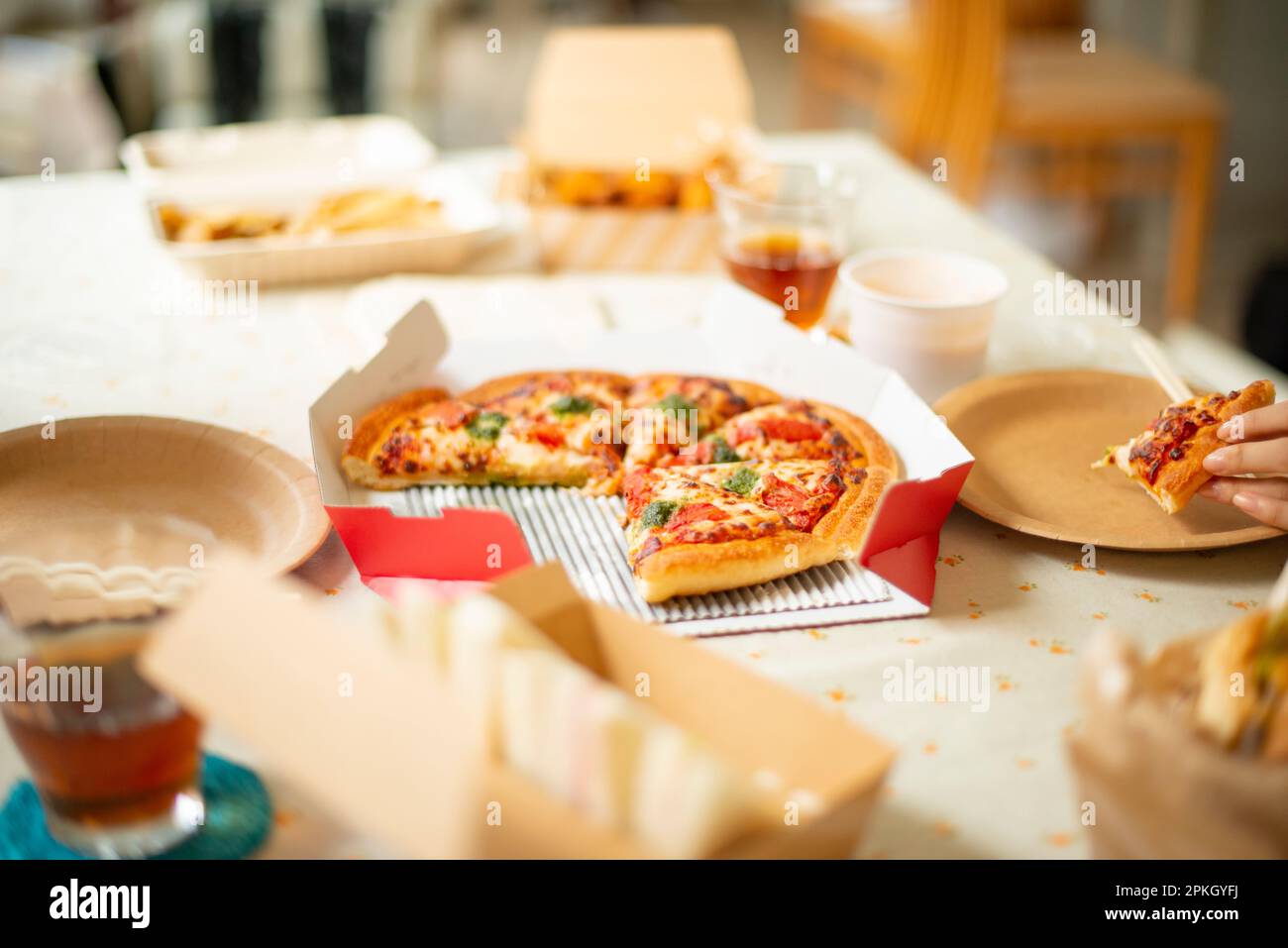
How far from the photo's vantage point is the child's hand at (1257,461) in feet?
4.04

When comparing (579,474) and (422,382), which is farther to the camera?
(422,382)

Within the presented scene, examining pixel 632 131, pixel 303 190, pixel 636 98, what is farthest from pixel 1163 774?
pixel 636 98

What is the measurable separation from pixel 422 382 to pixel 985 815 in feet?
3.13

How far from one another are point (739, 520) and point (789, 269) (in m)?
0.64

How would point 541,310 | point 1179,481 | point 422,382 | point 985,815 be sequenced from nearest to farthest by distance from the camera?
1. point 985,815
2. point 1179,481
3. point 422,382
4. point 541,310

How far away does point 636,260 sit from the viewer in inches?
85.0

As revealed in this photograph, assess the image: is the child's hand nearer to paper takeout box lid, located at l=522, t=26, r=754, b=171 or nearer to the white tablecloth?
the white tablecloth

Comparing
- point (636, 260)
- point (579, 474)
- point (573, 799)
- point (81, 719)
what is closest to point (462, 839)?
Answer: point (573, 799)

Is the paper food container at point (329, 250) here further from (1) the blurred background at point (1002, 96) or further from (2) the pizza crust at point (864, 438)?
(1) the blurred background at point (1002, 96)
